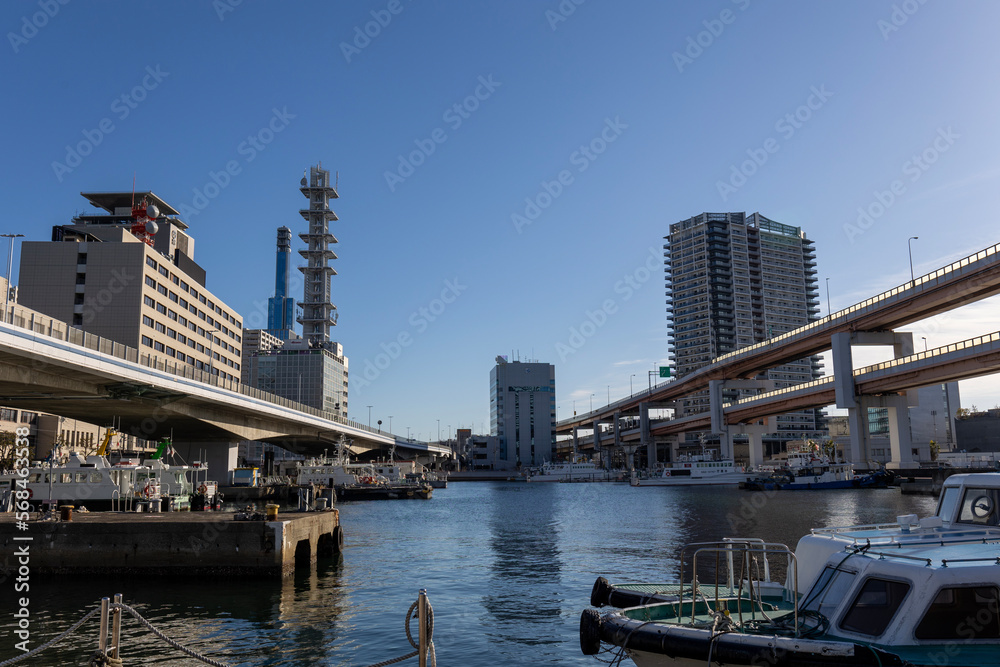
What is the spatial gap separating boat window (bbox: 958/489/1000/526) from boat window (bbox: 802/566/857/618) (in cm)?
414

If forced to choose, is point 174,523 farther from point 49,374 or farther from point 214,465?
point 214,465

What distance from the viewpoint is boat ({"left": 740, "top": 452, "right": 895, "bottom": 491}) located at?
10638cm

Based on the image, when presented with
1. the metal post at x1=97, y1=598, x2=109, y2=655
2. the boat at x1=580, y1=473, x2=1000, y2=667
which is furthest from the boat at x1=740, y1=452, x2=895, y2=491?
the metal post at x1=97, y1=598, x2=109, y2=655

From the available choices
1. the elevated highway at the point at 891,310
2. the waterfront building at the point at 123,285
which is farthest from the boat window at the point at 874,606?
the waterfront building at the point at 123,285

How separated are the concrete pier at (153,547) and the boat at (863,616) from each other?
20.1 metres

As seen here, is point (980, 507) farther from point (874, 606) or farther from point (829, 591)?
point (874, 606)

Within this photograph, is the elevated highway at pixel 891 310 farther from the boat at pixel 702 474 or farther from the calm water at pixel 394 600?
the calm water at pixel 394 600

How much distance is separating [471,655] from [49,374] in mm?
39663

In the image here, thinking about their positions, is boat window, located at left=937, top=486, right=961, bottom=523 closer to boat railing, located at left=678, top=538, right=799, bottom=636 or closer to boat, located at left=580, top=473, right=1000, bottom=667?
boat, located at left=580, top=473, right=1000, bottom=667

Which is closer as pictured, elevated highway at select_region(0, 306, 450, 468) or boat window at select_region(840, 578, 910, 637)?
boat window at select_region(840, 578, 910, 637)

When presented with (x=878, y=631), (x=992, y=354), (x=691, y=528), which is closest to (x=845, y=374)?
(x=992, y=354)

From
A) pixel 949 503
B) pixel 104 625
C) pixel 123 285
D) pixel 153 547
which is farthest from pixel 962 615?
pixel 123 285

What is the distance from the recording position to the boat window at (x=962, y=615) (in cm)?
1185

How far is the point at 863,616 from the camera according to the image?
1259 cm
